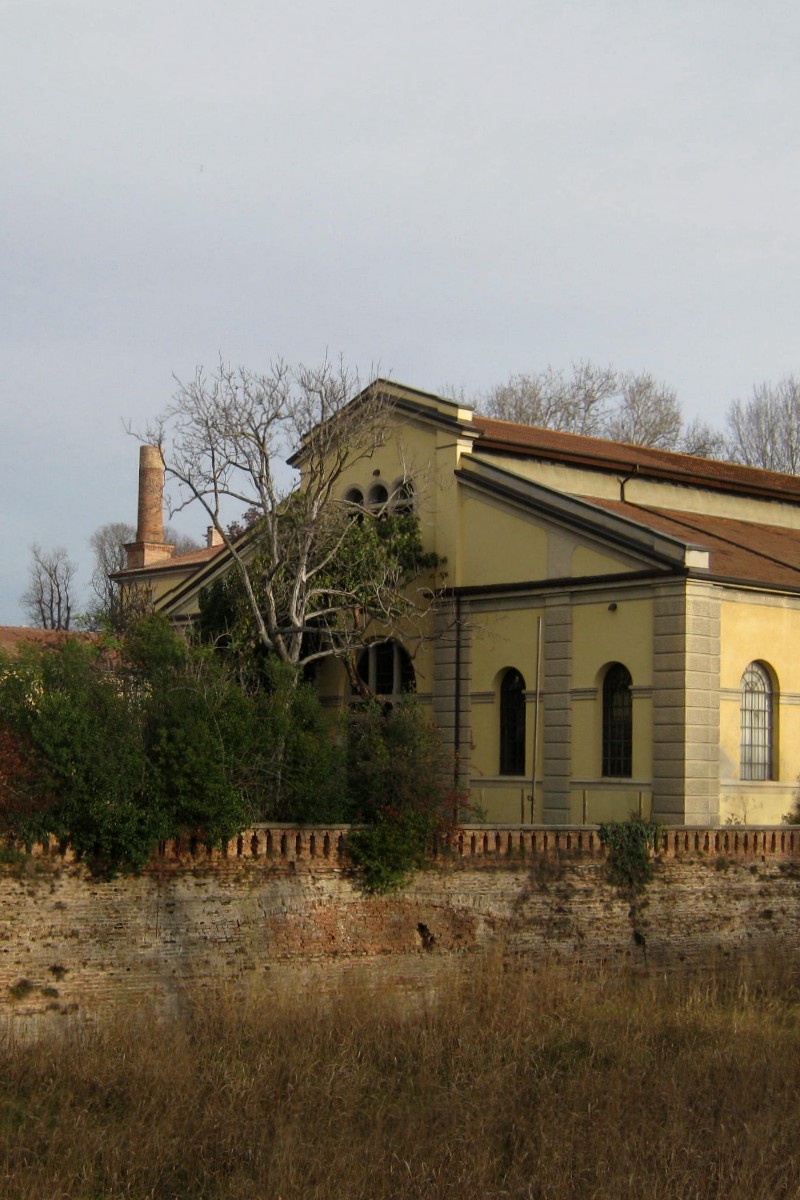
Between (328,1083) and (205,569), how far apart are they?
18.5m

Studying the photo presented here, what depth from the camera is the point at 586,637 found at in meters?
26.2

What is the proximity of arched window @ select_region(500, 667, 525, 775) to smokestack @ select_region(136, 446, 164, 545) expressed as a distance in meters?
30.4

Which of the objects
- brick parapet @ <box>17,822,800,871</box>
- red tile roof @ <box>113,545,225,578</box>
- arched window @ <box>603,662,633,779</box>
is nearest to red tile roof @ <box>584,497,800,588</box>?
arched window @ <box>603,662,633,779</box>

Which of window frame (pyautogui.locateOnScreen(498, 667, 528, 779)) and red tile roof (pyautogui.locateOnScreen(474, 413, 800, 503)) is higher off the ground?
red tile roof (pyautogui.locateOnScreen(474, 413, 800, 503))

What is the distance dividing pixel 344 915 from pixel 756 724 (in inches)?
370

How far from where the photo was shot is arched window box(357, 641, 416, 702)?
97.7 ft

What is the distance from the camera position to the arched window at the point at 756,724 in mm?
25656

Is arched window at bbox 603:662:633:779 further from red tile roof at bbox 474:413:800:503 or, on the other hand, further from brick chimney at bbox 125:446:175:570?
brick chimney at bbox 125:446:175:570

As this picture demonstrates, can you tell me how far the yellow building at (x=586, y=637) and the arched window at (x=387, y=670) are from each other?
38mm

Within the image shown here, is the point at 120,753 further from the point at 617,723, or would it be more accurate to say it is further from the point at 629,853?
the point at 617,723

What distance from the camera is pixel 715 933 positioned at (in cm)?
2247

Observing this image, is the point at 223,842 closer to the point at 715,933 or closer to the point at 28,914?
the point at 28,914

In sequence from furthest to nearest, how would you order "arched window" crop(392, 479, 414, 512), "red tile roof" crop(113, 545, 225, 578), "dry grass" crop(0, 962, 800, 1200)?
1. "red tile roof" crop(113, 545, 225, 578)
2. "arched window" crop(392, 479, 414, 512)
3. "dry grass" crop(0, 962, 800, 1200)

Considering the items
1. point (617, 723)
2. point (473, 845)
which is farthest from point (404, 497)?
point (473, 845)
